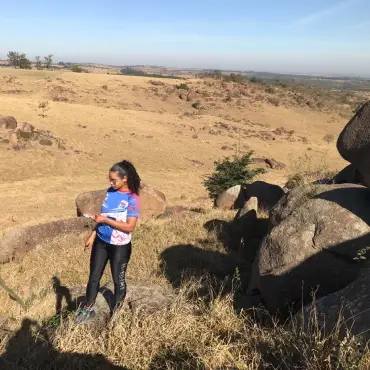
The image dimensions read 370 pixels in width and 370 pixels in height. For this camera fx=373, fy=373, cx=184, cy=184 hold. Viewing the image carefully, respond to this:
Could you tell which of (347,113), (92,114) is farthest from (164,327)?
(347,113)

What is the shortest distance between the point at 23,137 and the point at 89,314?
17.7 m

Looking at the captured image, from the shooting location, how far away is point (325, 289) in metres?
3.59

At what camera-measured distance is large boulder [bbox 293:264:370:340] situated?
8.12 feet

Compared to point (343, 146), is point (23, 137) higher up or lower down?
lower down

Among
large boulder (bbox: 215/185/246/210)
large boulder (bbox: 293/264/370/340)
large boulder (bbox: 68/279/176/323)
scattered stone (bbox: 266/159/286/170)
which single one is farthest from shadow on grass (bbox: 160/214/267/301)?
scattered stone (bbox: 266/159/286/170)

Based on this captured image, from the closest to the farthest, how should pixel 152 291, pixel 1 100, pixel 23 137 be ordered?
pixel 152 291 → pixel 23 137 → pixel 1 100

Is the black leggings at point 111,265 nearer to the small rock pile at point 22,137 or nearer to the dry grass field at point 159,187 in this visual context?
the dry grass field at point 159,187

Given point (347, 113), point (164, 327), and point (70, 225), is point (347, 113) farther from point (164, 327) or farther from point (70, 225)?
point (164, 327)

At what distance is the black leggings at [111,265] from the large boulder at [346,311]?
168cm

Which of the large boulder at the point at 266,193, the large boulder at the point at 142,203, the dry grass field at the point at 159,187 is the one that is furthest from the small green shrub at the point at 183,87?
the large boulder at the point at 266,193

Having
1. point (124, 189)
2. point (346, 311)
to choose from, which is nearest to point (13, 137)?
point (124, 189)

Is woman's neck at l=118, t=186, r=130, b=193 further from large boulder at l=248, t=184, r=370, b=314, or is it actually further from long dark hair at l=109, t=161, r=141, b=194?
large boulder at l=248, t=184, r=370, b=314

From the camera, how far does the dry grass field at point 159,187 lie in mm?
2820

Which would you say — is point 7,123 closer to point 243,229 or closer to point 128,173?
point 243,229
